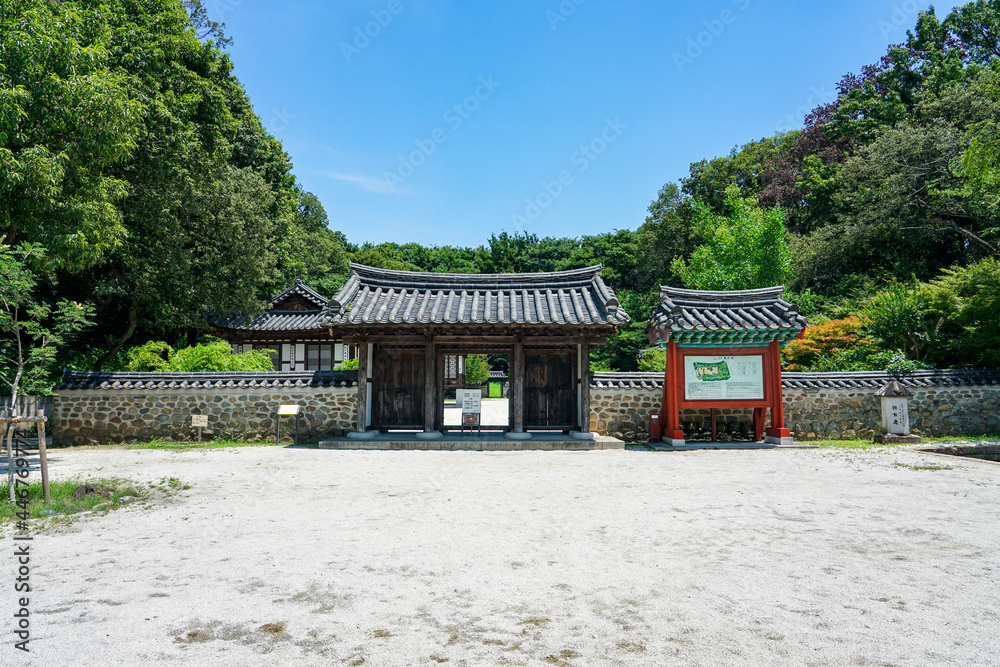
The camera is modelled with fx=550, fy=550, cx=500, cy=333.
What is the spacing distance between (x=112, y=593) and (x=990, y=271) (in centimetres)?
1885

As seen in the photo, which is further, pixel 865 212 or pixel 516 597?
pixel 865 212

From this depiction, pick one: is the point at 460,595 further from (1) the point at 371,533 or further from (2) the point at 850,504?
(2) the point at 850,504

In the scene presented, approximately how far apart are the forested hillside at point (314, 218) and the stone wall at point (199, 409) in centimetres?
297

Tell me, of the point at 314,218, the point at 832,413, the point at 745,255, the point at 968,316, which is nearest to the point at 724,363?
the point at 832,413

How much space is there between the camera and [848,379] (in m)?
13.8

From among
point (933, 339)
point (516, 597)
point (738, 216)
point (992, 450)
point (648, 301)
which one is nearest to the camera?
point (516, 597)

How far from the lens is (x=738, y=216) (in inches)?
1166

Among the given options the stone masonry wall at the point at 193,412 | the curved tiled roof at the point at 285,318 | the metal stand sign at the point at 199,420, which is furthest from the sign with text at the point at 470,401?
the curved tiled roof at the point at 285,318

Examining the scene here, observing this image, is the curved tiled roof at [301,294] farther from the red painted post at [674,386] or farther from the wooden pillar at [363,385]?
the red painted post at [674,386]

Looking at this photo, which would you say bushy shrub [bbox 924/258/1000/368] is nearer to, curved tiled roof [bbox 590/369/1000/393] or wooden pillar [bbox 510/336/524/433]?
curved tiled roof [bbox 590/369/1000/393]

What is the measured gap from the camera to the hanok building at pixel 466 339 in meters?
12.6

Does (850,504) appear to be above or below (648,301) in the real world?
below

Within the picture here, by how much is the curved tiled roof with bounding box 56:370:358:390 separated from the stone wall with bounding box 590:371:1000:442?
6597mm

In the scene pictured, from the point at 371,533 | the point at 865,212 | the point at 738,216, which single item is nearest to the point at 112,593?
the point at 371,533
